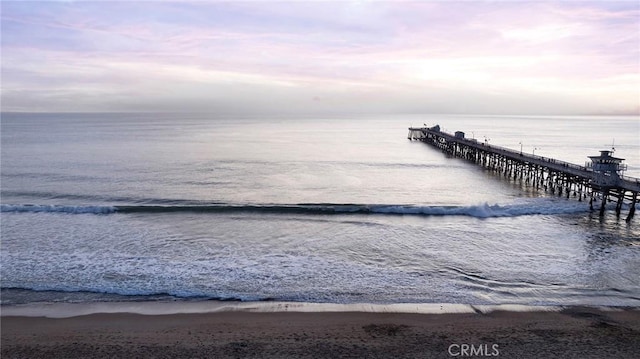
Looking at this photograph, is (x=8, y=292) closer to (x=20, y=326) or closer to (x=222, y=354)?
(x=20, y=326)

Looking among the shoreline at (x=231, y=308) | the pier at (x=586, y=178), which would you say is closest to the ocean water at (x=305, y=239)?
the shoreline at (x=231, y=308)

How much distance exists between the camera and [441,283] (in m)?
16.8

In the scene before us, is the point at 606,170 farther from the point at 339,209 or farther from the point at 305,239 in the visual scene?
the point at 305,239

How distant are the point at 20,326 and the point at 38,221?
15024mm

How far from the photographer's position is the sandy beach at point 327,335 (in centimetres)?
1155

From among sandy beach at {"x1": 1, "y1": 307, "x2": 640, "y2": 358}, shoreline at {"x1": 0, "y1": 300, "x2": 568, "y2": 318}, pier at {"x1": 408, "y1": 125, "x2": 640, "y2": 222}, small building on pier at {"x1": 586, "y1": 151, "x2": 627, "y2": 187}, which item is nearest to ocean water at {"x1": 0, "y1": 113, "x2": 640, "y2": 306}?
shoreline at {"x1": 0, "y1": 300, "x2": 568, "y2": 318}

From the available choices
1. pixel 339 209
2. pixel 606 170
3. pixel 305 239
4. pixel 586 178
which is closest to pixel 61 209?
pixel 305 239

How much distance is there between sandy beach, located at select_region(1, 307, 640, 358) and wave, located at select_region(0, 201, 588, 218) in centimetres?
1462

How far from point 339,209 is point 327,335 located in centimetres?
1743

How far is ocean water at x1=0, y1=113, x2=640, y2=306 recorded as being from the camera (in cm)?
1619

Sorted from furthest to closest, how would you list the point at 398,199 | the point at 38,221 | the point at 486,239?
the point at 398,199 → the point at 38,221 → the point at 486,239

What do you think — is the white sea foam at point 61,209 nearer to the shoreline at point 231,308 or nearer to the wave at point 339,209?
the wave at point 339,209

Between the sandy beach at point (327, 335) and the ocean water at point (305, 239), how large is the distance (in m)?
1.53

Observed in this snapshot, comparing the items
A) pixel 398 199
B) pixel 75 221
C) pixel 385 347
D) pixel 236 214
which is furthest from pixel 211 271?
pixel 398 199
